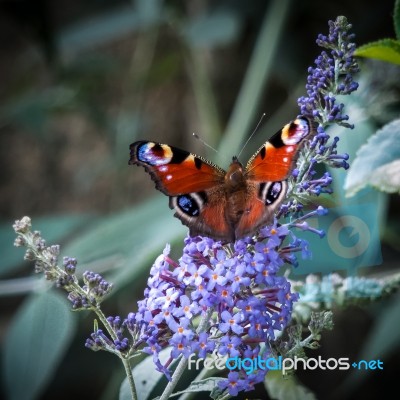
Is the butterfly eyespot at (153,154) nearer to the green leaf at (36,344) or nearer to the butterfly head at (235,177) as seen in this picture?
the butterfly head at (235,177)

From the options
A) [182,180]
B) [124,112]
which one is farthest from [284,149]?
[124,112]

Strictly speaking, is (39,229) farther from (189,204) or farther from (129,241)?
(189,204)

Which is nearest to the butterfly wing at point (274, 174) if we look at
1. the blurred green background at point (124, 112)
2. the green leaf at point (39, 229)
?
the blurred green background at point (124, 112)

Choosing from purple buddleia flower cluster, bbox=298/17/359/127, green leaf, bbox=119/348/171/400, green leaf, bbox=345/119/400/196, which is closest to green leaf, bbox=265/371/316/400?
green leaf, bbox=119/348/171/400

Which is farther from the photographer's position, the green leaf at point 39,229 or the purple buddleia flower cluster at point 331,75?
the green leaf at point 39,229

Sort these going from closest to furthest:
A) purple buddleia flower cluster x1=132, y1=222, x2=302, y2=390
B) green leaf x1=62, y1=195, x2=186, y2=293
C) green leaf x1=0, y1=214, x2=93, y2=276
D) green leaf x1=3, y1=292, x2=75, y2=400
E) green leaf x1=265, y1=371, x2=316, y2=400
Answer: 1. purple buddleia flower cluster x1=132, y1=222, x2=302, y2=390
2. green leaf x1=265, y1=371, x2=316, y2=400
3. green leaf x1=3, y1=292, x2=75, y2=400
4. green leaf x1=62, y1=195, x2=186, y2=293
5. green leaf x1=0, y1=214, x2=93, y2=276

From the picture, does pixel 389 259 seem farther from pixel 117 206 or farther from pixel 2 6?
pixel 2 6

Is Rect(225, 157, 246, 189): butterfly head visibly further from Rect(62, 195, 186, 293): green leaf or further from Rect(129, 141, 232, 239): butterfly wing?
Rect(62, 195, 186, 293): green leaf
